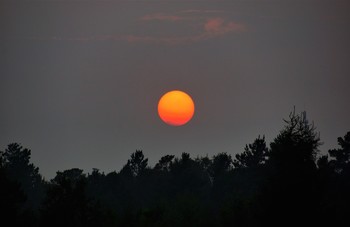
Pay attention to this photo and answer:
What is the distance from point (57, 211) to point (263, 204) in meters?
18.0

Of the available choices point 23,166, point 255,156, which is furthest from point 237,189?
point 23,166

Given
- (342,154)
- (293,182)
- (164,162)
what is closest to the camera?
(293,182)

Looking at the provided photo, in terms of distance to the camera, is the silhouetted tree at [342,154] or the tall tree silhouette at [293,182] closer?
the tall tree silhouette at [293,182]

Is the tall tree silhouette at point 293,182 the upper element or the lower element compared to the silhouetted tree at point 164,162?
lower

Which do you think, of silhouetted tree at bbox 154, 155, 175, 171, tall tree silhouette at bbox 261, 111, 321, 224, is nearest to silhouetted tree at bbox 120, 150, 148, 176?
silhouetted tree at bbox 154, 155, 175, 171

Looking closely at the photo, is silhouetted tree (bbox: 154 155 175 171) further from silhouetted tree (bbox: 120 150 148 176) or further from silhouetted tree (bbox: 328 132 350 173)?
silhouetted tree (bbox: 328 132 350 173)

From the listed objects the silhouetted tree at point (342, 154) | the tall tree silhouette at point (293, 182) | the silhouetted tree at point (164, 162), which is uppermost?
the silhouetted tree at point (164, 162)

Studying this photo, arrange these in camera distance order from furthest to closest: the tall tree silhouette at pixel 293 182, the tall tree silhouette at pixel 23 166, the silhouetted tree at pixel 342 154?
1. the tall tree silhouette at pixel 23 166
2. the silhouetted tree at pixel 342 154
3. the tall tree silhouette at pixel 293 182

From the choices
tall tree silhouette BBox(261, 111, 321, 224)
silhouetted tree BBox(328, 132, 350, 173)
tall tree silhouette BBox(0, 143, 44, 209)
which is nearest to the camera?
tall tree silhouette BBox(261, 111, 321, 224)

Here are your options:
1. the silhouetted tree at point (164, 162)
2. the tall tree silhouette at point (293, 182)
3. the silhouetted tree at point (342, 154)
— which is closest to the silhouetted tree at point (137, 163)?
the silhouetted tree at point (164, 162)

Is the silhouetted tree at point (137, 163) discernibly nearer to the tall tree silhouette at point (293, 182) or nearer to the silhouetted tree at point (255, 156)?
the silhouetted tree at point (255, 156)

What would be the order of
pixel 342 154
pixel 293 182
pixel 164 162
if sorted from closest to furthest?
pixel 293 182
pixel 342 154
pixel 164 162

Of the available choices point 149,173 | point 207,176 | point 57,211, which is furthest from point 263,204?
point 207,176

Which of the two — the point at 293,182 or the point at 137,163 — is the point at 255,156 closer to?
the point at 137,163
